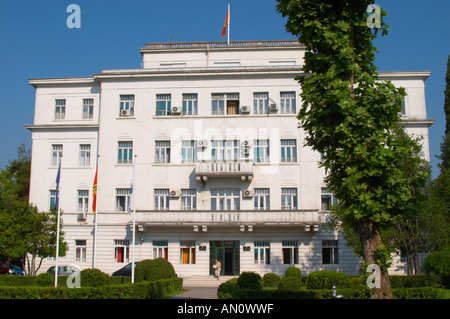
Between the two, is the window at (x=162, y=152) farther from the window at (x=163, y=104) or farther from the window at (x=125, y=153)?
the window at (x=163, y=104)

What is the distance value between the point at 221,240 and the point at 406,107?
749 inches

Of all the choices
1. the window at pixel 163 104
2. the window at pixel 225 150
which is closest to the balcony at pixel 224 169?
the window at pixel 225 150

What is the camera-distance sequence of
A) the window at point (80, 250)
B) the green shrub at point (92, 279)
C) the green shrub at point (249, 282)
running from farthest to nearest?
the window at point (80, 250), the green shrub at point (92, 279), the green shrub at point (249, 282)

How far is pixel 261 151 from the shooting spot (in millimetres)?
38062

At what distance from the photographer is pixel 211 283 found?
33781 mm

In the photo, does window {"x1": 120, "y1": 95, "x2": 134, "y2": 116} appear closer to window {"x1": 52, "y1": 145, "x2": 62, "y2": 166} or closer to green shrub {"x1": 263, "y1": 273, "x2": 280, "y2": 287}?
window {"x1": 52, "y1": 145, "x2": 62, "y2": 166}

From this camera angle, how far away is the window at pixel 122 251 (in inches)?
1473

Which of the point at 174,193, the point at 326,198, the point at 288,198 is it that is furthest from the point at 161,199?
the point at 326,198

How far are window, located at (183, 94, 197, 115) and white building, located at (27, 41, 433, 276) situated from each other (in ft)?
0.28

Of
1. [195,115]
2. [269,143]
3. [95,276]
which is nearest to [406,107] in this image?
[269,143]

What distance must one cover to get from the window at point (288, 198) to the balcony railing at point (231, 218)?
1719 millimetres

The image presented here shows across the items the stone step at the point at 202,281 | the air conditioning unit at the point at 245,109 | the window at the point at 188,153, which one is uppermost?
the air conditioning unit at the point at 245,109

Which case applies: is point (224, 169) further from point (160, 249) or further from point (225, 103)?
point (160, 249)

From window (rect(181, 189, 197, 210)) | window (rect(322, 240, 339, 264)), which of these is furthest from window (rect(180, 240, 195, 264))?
window (rect(322, 240, 339, 264))
